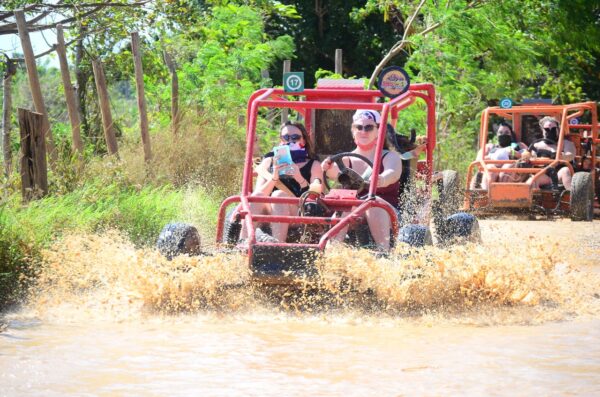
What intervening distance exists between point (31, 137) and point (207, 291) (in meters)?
2.71

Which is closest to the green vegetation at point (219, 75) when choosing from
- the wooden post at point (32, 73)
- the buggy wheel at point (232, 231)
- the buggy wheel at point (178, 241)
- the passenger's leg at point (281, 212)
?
the wooden post at point (32, 73)

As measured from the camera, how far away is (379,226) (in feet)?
26.2

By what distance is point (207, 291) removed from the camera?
24.4 ft

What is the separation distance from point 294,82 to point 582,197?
6779 millimetres

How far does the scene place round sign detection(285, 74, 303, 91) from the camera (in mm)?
9016

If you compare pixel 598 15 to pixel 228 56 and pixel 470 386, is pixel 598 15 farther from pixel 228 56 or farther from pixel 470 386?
pixel 470 386

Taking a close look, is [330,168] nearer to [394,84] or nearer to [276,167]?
[276,167]

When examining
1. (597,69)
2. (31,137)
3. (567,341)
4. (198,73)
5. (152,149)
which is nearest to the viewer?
(567,341)

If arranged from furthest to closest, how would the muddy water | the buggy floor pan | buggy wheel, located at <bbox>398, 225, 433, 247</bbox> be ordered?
buggy wheel, located at <bbox>398, 225, 433, 247</bbox>
the buggy floor pan
the muddy water

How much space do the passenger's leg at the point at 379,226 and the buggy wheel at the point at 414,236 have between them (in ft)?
0.62

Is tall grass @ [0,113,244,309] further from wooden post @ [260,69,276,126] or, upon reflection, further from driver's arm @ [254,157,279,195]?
wooden post @ [260,69,276,126]

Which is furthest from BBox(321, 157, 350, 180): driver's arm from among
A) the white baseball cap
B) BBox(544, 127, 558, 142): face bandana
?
BBox(544, 127, 558, 142): face bandana

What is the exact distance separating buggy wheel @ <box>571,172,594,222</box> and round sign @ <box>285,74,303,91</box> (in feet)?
21.9

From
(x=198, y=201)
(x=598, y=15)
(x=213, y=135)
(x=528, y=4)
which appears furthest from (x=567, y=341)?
(x=598, y=15)
